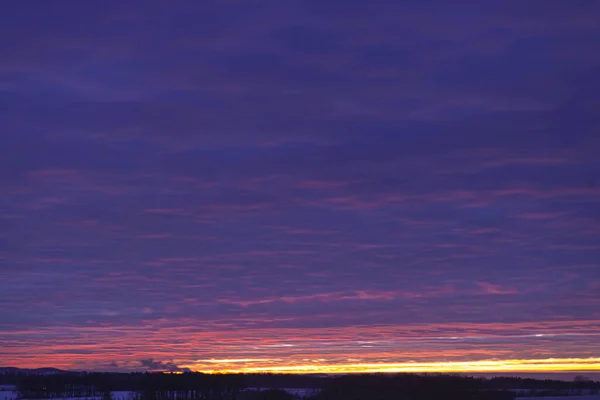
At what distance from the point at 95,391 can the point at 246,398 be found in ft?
252

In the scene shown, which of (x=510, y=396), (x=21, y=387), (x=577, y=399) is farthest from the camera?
(x=21, y=387)

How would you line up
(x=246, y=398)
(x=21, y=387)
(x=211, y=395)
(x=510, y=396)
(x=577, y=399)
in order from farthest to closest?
(x=21, y=387) → (x=211, y=395) → (x=510, y=396) → (x=246, y=398) → (x=577, y=399)

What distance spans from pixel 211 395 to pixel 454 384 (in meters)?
47.1

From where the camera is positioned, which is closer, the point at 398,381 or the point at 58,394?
the point at 398,381

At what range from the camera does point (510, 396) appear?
455 ft

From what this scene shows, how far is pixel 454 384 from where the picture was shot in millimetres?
135375

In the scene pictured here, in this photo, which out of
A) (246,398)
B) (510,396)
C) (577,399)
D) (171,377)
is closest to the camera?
(577,399)

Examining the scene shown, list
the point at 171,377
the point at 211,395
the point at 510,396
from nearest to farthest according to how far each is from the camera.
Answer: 1. the point at 510,396
2. the point at 211,395
3. the point at 171,377

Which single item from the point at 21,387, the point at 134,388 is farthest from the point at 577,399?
the point at 21,387

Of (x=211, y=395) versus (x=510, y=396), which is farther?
(x=211, y=395)

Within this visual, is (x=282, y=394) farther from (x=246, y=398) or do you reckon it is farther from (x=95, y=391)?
(x=95, y=391)

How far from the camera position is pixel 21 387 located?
19025 cm

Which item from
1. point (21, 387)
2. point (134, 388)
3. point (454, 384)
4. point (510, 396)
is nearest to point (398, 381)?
point (454, 384)

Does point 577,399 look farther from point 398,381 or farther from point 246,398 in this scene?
point 246,398
